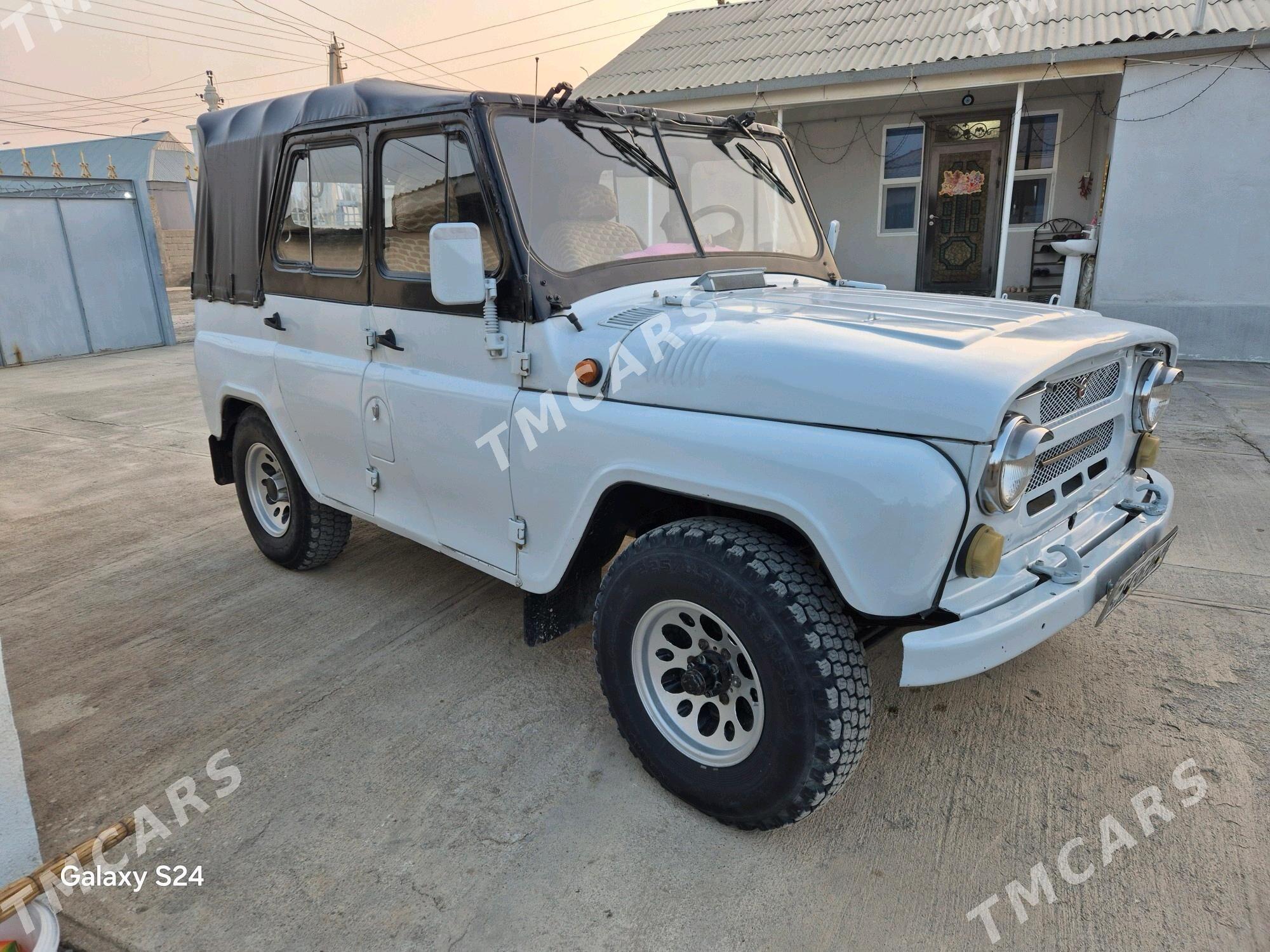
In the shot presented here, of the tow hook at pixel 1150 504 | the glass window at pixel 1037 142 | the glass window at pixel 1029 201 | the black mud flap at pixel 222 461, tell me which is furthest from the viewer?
the glass window at pixel 1029 201

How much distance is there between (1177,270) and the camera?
29.8 feet

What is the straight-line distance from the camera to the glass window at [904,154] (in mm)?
11906

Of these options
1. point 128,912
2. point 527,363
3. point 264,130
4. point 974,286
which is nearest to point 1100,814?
point 527,363

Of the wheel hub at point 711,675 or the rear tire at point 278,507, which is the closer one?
the wheel hub at point 711,675

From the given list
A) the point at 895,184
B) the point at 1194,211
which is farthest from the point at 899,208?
the point at 1194,211

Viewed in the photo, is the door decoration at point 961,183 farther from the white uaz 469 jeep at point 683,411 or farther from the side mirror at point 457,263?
the side mirror at point 457,263

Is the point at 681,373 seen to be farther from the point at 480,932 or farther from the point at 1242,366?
the point at 1242,366

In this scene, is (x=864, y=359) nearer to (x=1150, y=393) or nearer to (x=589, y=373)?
(x=589, y=373)

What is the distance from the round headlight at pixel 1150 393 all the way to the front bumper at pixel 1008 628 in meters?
0.60

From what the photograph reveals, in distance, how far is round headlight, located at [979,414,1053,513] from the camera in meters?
2.07

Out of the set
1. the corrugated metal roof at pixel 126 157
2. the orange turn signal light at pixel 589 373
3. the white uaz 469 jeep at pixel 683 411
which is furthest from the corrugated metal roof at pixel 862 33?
the corrugated metal roof at pixel 126 157

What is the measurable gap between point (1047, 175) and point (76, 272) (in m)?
14.3

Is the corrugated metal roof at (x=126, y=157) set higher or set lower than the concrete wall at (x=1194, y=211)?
higher

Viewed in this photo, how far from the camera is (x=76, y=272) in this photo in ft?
42.5
